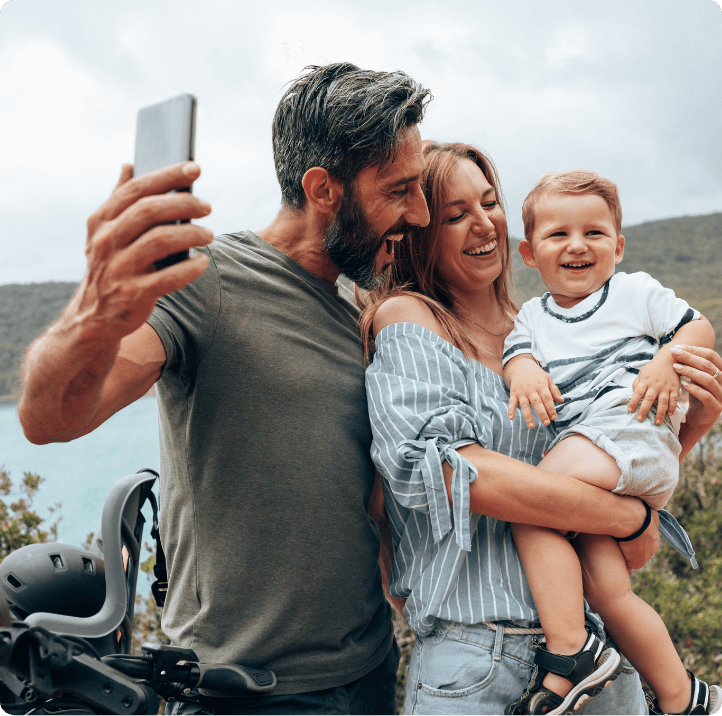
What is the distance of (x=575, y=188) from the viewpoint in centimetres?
198

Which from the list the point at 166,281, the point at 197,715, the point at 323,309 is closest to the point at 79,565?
the point at 197,715

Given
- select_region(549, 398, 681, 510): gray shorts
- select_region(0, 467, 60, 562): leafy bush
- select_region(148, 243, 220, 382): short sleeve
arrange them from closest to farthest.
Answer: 1. select_region(148, 243, 220, 382): short sleeve
2. select_region(549, 398, 681, 510): gray shorts
3. select_region(0, 467, 60, 562): leafy bush

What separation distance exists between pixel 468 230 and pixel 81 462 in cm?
460

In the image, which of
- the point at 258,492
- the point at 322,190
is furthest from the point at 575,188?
the point at 258,492

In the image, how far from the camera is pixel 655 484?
5.56 ft

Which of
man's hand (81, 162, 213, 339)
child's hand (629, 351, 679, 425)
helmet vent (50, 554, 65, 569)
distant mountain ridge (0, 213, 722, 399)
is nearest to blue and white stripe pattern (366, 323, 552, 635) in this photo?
child's hand (629, 351, 679, 425)

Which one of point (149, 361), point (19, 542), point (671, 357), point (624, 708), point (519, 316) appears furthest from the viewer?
point (19, 542)

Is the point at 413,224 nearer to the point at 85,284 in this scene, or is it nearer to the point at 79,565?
the point at 85,284

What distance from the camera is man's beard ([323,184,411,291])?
1.92 meters

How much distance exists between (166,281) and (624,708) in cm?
158

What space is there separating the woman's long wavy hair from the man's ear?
0.30 meters

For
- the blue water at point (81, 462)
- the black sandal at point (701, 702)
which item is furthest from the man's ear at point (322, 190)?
the blue water at point (81, 462)

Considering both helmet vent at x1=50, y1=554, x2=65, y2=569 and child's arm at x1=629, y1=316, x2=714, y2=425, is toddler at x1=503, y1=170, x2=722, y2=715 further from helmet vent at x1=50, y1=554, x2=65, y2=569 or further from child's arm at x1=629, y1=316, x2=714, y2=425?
helmet vent at x1=50, y1=554, x2=65, y2=569

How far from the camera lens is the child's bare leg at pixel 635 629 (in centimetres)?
166
